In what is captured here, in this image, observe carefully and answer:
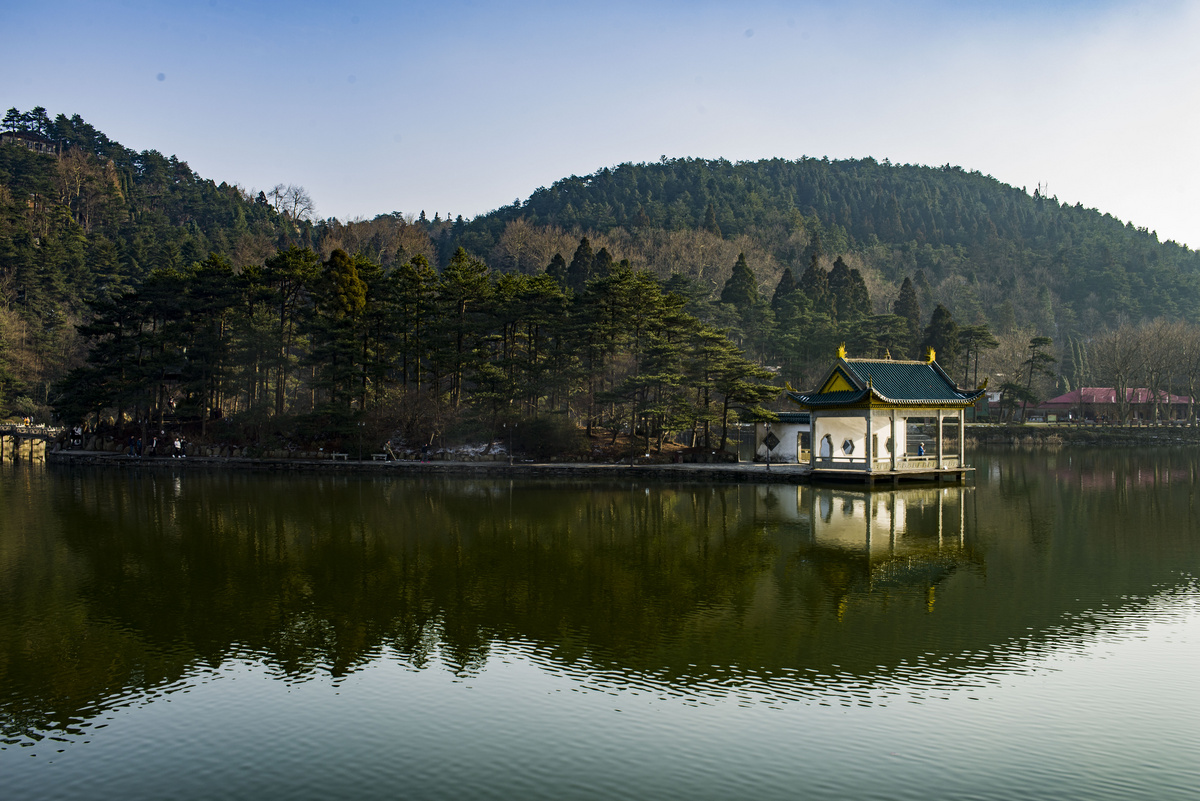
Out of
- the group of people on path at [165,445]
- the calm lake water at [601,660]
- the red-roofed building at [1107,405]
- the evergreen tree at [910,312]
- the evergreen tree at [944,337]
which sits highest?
the evergreen tree at [910,312]

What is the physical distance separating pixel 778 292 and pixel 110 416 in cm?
5200

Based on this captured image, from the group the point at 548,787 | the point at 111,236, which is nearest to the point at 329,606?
the point at 548,787

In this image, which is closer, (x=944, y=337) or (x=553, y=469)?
(x=553, y=469)

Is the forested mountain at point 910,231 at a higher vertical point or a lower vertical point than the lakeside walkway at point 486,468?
higher

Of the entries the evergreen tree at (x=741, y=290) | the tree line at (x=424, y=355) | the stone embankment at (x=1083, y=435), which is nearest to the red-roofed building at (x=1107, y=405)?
the stone embankment at (x=1083, y=435)

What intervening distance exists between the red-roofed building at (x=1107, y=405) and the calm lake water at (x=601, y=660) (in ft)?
209

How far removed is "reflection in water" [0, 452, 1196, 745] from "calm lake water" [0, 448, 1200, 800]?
0.30 feet

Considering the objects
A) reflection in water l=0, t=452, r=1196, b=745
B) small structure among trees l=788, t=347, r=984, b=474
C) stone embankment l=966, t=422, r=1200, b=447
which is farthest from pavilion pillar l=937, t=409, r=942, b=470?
stone embankment l=966, t=422, r=1200, b=447

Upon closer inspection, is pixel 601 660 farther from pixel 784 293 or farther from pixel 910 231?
pixel 910 231

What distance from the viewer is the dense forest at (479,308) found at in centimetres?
4450

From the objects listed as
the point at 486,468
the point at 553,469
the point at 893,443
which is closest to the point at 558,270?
the point at 486,468

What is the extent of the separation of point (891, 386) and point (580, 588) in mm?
23231

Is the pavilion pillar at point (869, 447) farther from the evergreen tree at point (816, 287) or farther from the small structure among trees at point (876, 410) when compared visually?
the evergreen tree at point (816, 287)

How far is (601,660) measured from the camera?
1255cm
